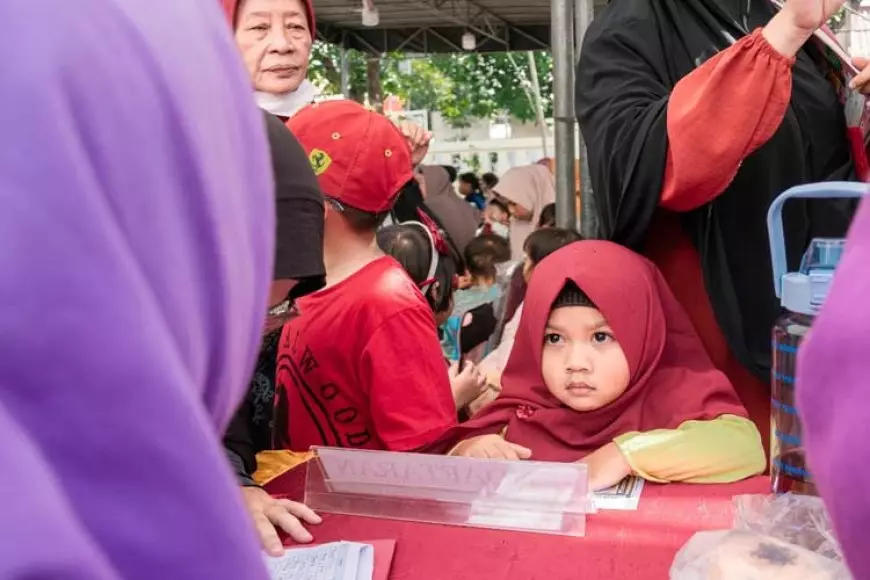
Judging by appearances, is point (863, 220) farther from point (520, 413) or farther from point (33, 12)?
point (520, 413)

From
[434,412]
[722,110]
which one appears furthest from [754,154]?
[434,412]

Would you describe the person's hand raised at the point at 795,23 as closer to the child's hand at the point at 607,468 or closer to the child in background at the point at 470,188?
the child's hand at the point at 607,468

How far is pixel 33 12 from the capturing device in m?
0.37

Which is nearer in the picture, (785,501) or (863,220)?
(863,220)

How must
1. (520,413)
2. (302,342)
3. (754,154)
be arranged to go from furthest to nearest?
(302,342) → (520,413) → (754,154)

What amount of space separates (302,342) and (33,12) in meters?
1.30

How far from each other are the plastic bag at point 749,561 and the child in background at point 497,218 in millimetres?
5697

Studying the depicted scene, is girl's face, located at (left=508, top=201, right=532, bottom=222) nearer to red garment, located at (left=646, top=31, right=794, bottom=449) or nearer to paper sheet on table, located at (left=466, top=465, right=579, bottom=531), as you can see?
red garment, located at (left=646, top=31, right=794, bottom=449)

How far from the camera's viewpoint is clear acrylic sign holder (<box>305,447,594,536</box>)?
3.82ft

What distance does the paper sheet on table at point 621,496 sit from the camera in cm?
124

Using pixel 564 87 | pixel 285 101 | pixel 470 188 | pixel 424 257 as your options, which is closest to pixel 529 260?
pixel 424 257

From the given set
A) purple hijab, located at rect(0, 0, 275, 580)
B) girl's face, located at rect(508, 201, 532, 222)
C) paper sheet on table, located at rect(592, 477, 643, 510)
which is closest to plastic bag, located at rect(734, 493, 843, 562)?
paper sheet on table, located at rect(592, 477, 643, 510)

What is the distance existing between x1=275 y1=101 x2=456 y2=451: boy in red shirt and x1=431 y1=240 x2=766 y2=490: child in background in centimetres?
10

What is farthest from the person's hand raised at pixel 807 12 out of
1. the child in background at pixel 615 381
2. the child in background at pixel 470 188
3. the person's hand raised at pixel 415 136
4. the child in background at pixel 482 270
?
the child in background at pixel 470 188
